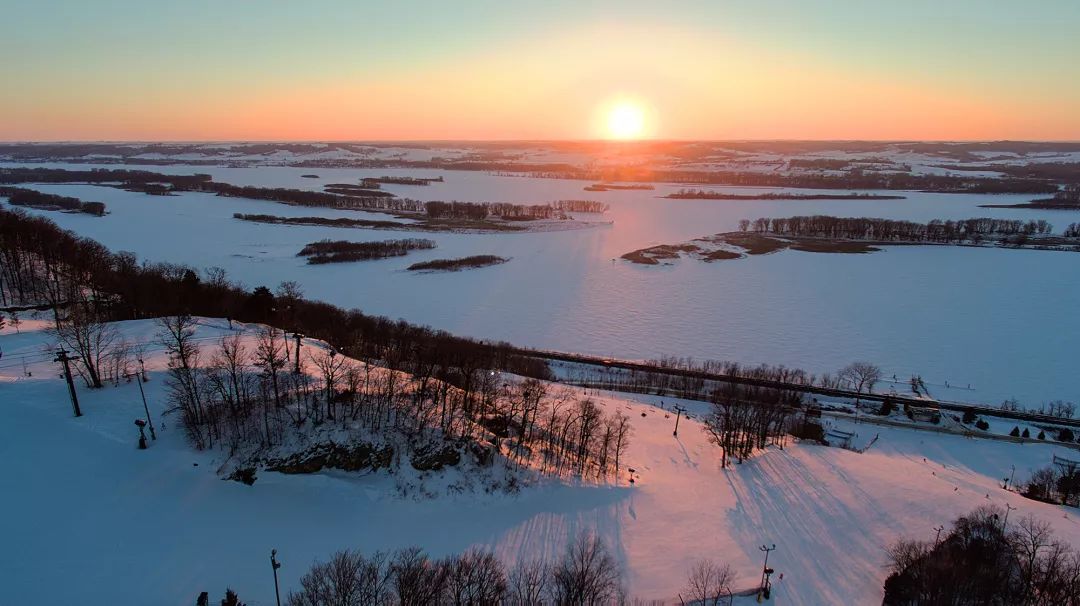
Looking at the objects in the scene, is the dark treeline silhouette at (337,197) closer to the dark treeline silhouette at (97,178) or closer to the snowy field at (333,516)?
the dark treeline silhouette at (97,178)

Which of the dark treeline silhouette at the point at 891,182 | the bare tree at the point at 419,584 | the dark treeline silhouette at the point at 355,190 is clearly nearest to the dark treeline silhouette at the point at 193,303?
the bare tree at the point at 419,584

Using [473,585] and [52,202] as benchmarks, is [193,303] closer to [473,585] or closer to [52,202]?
[473,585]

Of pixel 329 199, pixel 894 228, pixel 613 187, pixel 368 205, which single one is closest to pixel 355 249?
pixel 368 205

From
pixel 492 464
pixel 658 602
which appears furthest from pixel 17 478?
pixel 658 602

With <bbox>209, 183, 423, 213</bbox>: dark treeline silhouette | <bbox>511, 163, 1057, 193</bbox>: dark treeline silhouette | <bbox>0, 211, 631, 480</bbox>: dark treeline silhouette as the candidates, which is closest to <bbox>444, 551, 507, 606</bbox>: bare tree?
<bbox>0, 211, 631, 480</bbox>: dark treeline silhouette

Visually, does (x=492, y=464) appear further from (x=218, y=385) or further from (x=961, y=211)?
(x=961, y=211)
